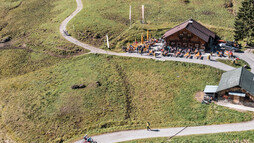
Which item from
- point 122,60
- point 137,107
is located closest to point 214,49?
point 122,60

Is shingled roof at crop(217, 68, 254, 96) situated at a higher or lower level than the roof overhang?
higher

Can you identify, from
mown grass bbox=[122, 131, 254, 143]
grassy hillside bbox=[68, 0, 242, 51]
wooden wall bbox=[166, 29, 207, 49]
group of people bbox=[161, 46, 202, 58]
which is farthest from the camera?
grassy hillside bbox=[68, 0, 242, 51]

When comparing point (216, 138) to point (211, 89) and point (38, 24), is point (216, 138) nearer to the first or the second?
point (211, 89)

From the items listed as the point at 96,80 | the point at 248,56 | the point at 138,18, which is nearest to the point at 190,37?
the point at 248,56

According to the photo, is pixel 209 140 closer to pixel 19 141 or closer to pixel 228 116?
pixel 228 116

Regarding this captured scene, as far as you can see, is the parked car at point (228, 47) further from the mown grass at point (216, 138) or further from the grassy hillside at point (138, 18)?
the mown grass at point (216, 138)

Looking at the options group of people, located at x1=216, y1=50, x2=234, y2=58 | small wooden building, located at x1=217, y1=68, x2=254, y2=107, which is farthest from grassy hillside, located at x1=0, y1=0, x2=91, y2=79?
small wooden building, located at x1=217, y1=68, x2=254, y2=107

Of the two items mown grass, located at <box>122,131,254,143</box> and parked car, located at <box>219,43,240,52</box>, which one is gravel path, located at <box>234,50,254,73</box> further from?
mown grass, located at <box>122,131,254,143</box>
